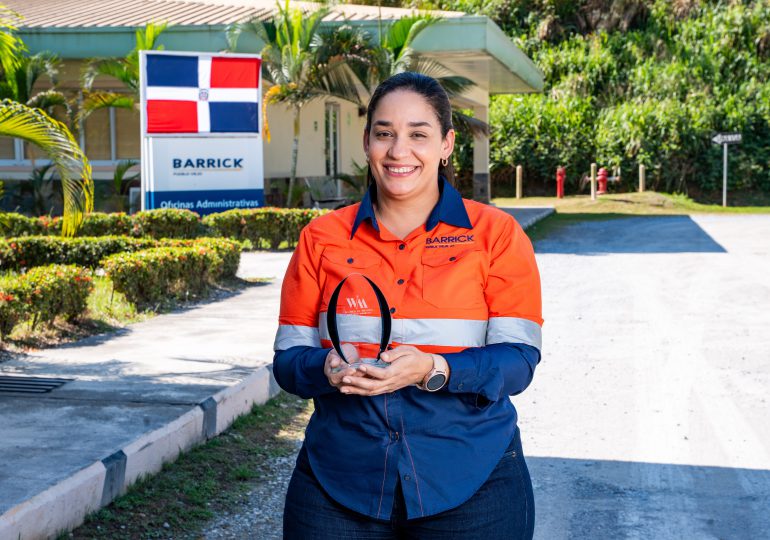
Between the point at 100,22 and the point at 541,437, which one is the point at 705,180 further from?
the point at 541,437

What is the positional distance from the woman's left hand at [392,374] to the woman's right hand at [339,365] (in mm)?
13

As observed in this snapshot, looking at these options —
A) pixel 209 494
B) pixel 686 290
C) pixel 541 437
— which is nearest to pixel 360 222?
pixel 209 494

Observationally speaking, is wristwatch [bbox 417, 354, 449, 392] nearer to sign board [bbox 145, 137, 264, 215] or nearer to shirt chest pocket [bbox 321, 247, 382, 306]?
shirt chest pocket [bbox 321, 247, 382, 306]

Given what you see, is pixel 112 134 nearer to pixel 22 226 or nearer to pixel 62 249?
pixel 22 226

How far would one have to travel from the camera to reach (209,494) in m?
4.98

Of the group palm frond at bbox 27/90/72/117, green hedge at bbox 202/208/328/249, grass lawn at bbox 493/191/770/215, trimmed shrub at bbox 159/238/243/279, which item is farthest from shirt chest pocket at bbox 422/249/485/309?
grass lawn at bbox 493/191/770/215

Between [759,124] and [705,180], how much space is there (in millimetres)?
2703

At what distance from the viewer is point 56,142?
7754mm

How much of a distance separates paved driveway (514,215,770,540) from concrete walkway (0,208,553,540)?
1876 mm

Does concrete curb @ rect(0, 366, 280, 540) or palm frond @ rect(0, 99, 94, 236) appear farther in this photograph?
palm frond @ rect(0, 99, 94, 236)

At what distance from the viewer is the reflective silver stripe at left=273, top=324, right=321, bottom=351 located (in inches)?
99.6

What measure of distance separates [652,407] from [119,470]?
141 inches

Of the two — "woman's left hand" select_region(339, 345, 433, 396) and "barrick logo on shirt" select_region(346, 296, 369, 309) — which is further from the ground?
"barrick logo on shirt" select_region(346, 296, 369, 309)

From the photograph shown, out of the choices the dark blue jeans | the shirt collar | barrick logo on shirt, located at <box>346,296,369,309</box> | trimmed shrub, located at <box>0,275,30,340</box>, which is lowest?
trimmed shrub, located at <box>0,275,30,340</box>
